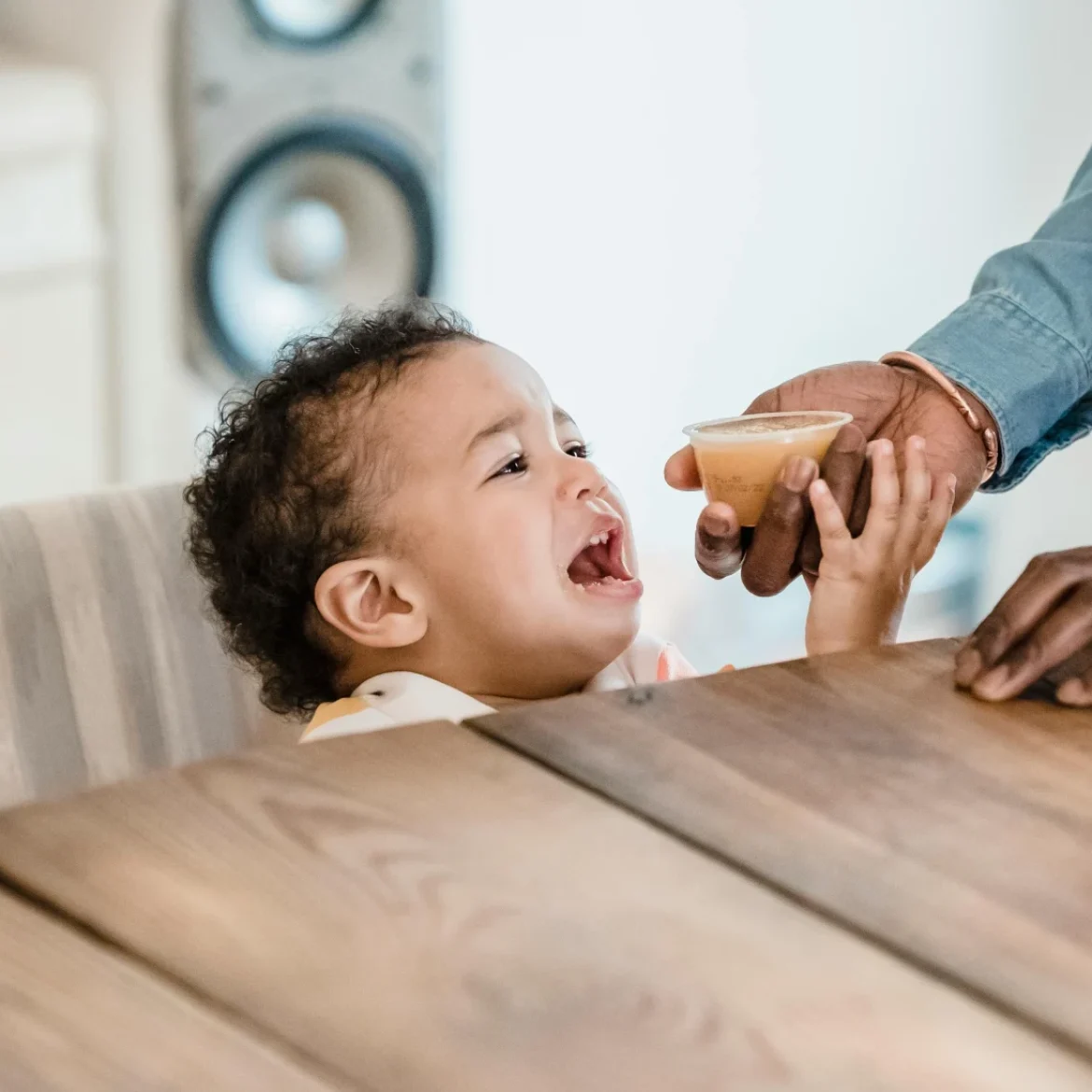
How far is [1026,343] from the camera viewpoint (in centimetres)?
146

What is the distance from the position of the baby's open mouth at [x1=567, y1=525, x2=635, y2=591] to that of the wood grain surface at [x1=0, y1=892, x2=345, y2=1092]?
82 centimetres

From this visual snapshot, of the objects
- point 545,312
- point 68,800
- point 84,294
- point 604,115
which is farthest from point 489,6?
point 68,800

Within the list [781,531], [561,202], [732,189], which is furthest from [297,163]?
[781,531]

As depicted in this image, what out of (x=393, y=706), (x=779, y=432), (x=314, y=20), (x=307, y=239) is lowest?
(x=393, y=706)

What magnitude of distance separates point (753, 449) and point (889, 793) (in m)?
0.50

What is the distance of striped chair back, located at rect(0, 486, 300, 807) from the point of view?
132 cm

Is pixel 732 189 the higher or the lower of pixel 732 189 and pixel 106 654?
the higher

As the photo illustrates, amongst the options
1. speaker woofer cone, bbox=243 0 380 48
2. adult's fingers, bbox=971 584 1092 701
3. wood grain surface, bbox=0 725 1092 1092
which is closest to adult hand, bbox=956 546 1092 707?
adult's fingers, bbox=971 584 1092 701

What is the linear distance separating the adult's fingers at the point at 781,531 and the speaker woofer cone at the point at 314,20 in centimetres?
175

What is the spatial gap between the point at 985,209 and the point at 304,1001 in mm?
2590

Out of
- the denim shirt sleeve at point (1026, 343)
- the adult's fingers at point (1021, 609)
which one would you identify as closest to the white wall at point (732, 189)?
the denim shirt sleeve at point (1026, 343)

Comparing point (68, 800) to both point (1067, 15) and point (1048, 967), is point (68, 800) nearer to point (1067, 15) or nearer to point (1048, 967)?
point (1048, 967)

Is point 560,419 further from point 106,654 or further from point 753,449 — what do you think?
point 106,654

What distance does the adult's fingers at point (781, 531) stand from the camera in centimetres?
123
